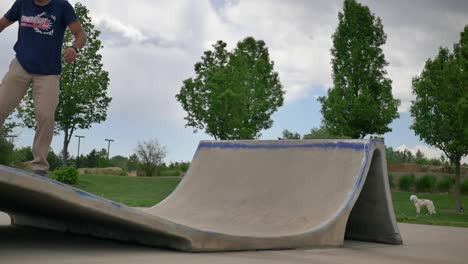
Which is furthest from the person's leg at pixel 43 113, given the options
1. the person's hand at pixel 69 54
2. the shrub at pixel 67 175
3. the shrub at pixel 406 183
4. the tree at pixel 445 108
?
the shrub at pixel 406 183

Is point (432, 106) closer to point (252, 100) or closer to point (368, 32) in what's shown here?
point (368, 32)

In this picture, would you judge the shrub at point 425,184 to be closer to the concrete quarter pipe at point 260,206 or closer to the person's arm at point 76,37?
the concrete quarter pipe at point 260,206

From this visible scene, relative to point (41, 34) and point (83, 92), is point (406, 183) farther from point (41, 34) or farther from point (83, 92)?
point (41, 34)

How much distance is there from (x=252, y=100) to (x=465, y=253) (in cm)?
3215

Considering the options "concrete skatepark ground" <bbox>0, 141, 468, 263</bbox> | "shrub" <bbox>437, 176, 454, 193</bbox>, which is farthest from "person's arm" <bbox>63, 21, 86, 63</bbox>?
"shrub" <bbox>437, 176, 454, 193</bbox>

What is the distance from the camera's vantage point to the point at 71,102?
2967 centimetres

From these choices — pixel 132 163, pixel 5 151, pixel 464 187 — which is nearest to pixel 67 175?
pixel 5 151

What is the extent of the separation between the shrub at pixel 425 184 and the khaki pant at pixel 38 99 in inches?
1059

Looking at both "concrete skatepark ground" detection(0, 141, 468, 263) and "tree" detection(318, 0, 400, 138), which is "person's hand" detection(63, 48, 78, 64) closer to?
"concrete skatepark ground" detection(0, 141, 468, 263)

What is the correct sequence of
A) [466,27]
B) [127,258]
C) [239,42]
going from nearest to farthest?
[127,258], [466,27], [239,42]

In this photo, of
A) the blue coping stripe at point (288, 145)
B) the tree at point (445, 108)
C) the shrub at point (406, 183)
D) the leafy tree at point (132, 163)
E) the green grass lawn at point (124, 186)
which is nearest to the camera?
the blue coping stripe at point (288, 145)

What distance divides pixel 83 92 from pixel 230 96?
8682mm

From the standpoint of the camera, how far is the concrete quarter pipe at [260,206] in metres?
5.23

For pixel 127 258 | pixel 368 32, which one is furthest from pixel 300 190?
pixel 368 32
